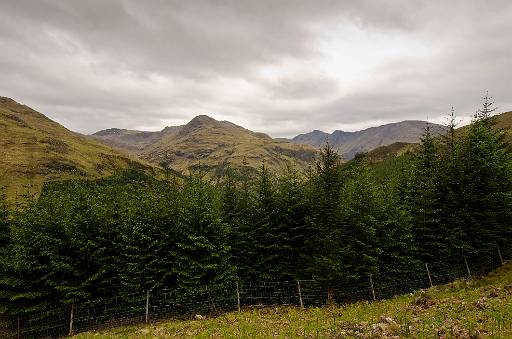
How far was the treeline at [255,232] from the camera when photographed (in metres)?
29.5

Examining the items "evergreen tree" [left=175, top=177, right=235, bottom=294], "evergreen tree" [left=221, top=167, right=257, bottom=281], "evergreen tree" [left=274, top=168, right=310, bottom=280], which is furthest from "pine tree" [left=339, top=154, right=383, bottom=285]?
"evergreen tree" [left=175, top=177, right=235, bottom=294]

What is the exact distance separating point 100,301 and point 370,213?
2573 cm

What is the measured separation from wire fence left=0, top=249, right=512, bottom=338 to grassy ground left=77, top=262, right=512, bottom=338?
273 cm

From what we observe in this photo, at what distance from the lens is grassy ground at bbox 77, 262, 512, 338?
15.1m

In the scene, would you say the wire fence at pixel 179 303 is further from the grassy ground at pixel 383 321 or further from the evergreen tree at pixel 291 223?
the grassy ground at pixel 383 321

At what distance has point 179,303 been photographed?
2919cm

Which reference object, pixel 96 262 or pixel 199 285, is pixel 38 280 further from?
pixel 199 285

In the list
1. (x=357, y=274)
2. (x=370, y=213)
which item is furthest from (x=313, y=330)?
(x=370, y=213)

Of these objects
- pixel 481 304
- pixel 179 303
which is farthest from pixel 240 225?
pixel 481 304

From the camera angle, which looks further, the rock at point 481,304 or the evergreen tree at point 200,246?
the evergreen tree at point 200,246

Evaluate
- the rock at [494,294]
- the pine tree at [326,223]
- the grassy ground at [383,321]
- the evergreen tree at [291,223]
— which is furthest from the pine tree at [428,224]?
the evergreen tree at [291,223]

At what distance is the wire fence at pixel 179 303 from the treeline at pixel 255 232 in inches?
32.0

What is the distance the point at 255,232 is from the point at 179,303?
968 cm

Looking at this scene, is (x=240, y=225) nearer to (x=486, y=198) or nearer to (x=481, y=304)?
(x=481, y=304)
